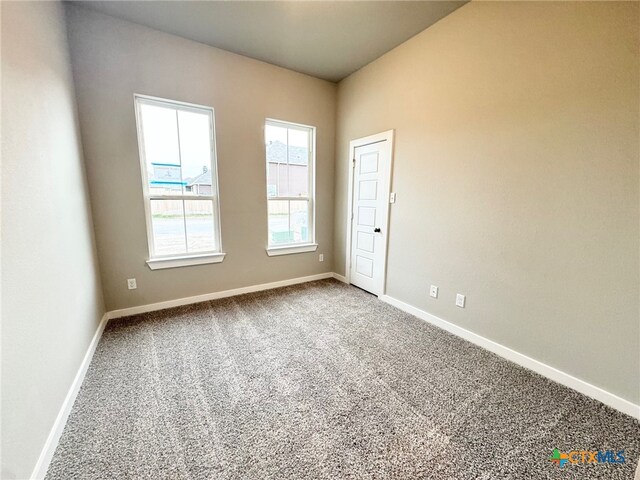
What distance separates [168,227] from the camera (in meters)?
2.76

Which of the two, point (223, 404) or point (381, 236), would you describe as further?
point (381, 236)

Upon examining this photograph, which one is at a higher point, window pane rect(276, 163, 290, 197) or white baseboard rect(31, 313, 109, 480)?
window pane rect(276, 163, 290, 197)

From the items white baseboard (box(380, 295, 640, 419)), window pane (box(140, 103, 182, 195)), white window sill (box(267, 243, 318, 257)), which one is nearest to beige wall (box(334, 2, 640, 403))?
white baseboard (box(380, 295, 640, 419))

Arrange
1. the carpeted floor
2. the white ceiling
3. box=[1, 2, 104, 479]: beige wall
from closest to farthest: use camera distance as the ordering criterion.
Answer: box=[1, 2, 104, 479]: beige wall, the carpeted floor, the white ceiling

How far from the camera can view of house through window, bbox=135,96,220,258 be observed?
2.58 metres

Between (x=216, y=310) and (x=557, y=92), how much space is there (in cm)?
343

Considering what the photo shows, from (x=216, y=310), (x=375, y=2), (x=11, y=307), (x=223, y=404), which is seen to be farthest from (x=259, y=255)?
(x=375, y=2)

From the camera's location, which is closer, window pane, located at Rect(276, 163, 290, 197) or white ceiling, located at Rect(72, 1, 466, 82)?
white ceiling, located at Rect(72, 1, 466, 82)

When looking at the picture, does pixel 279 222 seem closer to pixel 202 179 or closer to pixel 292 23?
pixel 202 179

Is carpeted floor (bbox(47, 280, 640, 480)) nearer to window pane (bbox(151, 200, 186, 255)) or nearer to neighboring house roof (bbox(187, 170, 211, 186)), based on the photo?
window pane (bbox(151, 200, 186, 255))

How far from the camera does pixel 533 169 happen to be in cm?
178

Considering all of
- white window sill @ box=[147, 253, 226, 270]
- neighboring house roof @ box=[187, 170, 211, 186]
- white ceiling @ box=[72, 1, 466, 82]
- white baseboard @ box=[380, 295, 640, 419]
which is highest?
white ceiling @ box=[72, 1, 466, 82]

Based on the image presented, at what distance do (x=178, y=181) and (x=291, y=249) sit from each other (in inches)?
63.0

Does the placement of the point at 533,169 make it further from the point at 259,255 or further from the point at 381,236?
the point at 259,255
